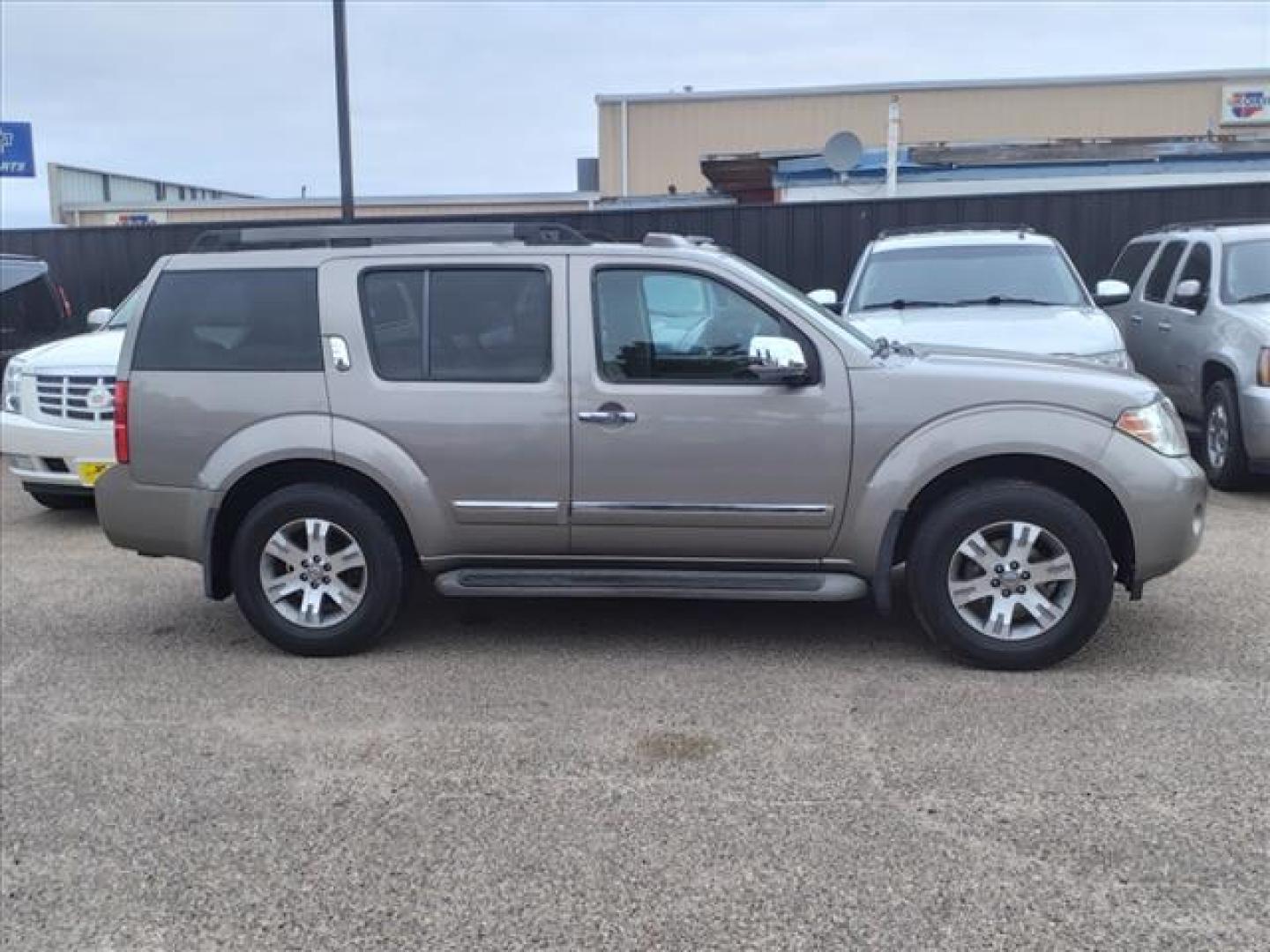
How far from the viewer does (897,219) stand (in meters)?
13.3

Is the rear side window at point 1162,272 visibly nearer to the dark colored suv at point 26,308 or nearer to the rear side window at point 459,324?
the rear side window at point 459,324

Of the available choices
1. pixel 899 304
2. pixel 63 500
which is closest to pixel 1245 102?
pixel 899 304

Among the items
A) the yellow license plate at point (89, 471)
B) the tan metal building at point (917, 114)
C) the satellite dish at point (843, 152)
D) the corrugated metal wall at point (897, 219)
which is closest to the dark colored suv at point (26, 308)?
the yellow license plate at point (89, 471)

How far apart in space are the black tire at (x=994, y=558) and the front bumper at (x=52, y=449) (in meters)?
5.52

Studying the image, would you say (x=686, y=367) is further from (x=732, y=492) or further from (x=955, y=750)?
(x=955, y=750)

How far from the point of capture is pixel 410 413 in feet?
17.0

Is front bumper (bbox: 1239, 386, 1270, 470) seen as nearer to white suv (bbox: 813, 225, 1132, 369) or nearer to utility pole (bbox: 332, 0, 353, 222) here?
white suv (bbox: 813, 225, 1132, 369)

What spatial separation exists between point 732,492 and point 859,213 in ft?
29.8

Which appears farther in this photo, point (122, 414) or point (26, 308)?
point (26, 308)

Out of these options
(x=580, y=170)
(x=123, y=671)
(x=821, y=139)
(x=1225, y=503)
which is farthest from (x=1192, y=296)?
(x=580, y=170)

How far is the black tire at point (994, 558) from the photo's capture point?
4.84m

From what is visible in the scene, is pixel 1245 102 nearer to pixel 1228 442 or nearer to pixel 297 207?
pixel 297 207

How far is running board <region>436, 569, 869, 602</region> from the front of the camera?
5039 millimetres

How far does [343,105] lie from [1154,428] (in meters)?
9.53
